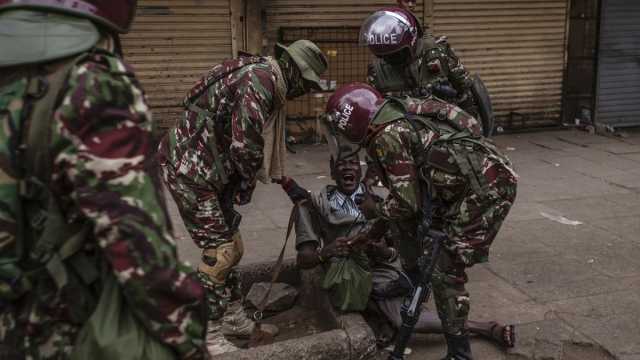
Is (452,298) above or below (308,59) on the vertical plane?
below

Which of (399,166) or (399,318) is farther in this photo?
(399,318)

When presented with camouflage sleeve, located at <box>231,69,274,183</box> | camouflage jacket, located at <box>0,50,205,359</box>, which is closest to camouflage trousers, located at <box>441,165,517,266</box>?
camouflage sleeve, located at <box>231,69,274,183</box>

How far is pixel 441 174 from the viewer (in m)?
3.40

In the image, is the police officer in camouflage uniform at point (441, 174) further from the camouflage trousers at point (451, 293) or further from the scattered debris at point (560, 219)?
the scattered debris at point (560, 219)

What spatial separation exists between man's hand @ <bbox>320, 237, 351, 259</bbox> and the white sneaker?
738 millimetres

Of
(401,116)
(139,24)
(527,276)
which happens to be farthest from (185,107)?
(139,24)

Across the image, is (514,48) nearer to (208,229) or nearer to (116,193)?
(208,229)

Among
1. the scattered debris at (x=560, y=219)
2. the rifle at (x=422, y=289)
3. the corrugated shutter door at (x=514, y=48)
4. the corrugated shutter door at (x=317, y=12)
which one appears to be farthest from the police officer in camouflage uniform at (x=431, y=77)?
the corrugated shutter door at (x=514, y=48)

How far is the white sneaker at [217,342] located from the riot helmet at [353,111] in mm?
1274

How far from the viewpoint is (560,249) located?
18.2 ft

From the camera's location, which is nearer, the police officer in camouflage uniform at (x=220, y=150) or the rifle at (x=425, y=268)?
the rifle at (x=425, y=268)

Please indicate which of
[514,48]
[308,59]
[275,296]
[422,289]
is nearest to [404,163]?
[422,289]

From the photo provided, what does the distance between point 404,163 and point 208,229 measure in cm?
122

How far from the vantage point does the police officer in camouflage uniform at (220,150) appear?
12.3 ft
